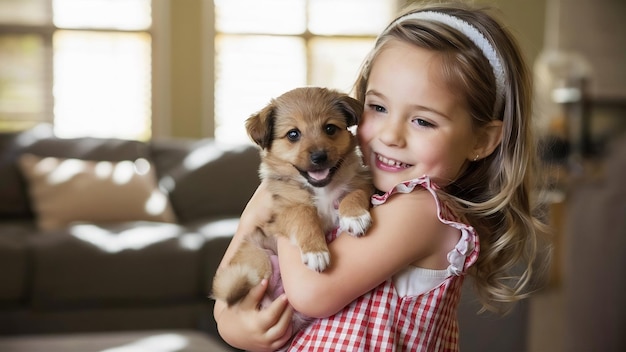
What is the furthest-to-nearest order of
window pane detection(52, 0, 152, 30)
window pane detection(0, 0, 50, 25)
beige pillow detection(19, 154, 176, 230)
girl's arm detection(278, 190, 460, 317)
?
window pane detection(52, 0, 152, 30), window pane detection(0, 0, 50, 25), beige pillow detection(19, 154, 176, 230), girl's arm detection(278, 190, 460, 317)

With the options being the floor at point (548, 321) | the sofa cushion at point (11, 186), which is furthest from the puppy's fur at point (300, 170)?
the sofa cushion at point (11, 186)

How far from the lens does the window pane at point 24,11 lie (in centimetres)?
608

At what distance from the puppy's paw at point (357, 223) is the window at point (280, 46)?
5115mm

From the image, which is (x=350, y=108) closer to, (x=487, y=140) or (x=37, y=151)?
(x=487, y=140)

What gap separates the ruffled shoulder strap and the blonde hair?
50mm

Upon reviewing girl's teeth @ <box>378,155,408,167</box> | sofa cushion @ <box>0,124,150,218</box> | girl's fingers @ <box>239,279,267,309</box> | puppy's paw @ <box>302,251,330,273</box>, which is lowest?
sofa cushion @ <box>0,124,150,218</box>

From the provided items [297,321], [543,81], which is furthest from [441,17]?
[543,81]

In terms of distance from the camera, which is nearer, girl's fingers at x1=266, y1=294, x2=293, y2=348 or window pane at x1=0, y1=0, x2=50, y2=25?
girl's fingers at x1=266, y1=294, x2=293, y2=348

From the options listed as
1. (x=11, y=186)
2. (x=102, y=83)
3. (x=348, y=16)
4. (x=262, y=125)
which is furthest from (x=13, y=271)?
(x=348, y=16)

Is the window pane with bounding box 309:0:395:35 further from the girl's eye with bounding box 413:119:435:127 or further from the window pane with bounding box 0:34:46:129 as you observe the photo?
the girl's eye with bounding box 413:119:435:127

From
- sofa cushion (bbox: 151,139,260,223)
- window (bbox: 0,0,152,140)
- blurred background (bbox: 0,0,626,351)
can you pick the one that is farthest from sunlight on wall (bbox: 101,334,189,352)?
window (bbox: 0,0,152,140)

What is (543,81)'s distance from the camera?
681cm

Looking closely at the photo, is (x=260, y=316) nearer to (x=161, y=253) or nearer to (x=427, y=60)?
(x=427, y=60)

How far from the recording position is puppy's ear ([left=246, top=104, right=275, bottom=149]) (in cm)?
166
